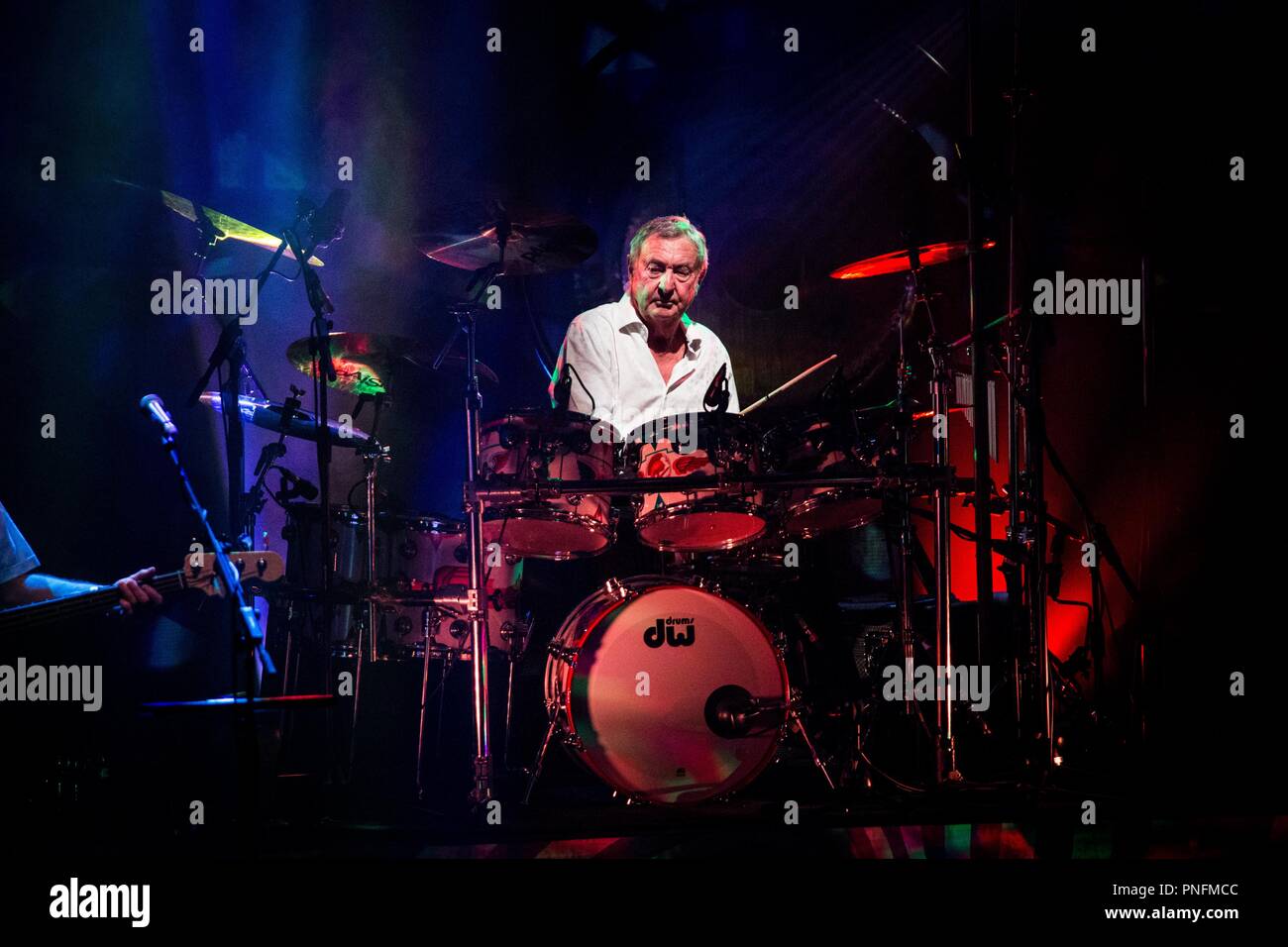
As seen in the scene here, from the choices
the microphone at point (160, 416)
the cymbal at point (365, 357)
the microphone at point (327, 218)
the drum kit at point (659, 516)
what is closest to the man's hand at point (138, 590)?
the drum kit at point (659, 516)

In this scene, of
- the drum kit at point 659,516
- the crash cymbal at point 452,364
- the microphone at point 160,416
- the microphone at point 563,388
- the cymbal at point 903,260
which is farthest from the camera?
the crash cymbal at point 452,364

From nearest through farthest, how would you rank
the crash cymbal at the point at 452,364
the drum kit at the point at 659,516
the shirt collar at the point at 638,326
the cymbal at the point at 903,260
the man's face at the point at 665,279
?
the drum kit at the point at 659,516 < the cymbal at the point at 903,260 < the crash cymbal at the point at 452,364 < the man's face at the point at 665,279 < the shirt collar at the point at 638,326

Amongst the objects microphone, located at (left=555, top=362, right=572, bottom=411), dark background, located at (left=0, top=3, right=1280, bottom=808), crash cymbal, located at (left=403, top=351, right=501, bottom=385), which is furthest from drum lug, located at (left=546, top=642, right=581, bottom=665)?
dark background, located at (left=0, top=3, right=1280, bottom=808)

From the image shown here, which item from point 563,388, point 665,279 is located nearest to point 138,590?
point 563,388

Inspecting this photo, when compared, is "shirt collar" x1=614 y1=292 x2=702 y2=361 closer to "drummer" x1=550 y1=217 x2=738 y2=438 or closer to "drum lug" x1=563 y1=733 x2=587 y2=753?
"drummer" x1=550 y1=217 x2=738 y2=438

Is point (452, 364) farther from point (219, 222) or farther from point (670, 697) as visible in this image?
point (670, 697)

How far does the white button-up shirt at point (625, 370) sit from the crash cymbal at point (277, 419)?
3.75ft

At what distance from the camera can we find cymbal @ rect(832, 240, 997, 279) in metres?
4.52

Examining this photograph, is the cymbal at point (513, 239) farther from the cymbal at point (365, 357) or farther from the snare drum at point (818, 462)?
the snare drum at point (818, 462)

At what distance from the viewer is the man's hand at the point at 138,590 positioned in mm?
3904

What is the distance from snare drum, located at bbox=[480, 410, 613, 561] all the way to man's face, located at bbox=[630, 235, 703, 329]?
1.49 metres

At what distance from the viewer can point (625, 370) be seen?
5754mm

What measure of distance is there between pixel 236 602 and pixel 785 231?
395 cm

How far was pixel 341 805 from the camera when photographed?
4508 mm
